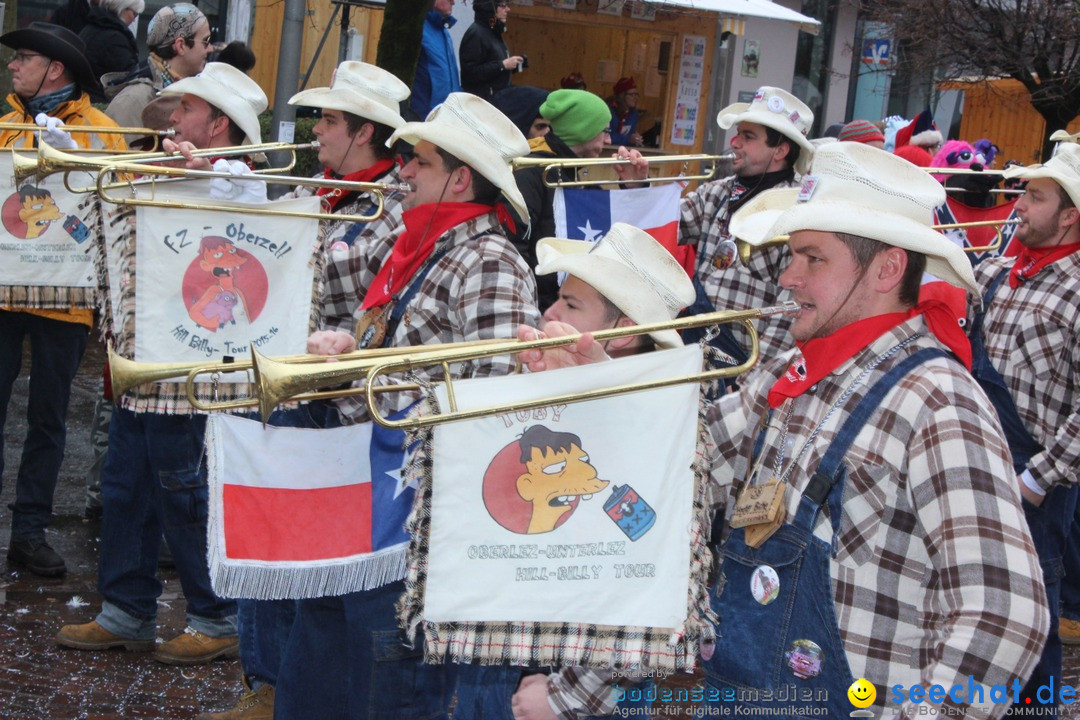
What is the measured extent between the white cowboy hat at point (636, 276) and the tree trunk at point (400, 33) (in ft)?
21.1

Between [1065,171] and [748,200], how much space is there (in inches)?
56.5

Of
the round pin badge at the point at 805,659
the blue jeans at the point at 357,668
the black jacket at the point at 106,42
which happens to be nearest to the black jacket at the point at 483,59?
the black jacket at the point at 106,42

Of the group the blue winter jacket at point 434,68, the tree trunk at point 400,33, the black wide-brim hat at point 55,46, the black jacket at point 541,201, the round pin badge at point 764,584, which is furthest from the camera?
the blue winter jacket at point 434,68

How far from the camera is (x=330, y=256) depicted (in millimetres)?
4863

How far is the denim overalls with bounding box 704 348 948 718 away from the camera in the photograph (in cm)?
257

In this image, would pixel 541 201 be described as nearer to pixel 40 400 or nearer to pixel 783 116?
pixel 783 116

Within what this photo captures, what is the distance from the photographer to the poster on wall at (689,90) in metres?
15.8

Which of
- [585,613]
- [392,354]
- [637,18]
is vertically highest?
[637,18]

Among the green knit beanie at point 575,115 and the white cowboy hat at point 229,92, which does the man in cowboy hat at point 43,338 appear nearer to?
the white cowboy hat at point 229,92

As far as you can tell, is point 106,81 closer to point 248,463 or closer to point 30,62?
point 30,62

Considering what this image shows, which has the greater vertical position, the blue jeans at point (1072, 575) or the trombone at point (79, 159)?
the trombone at point (79, 159)

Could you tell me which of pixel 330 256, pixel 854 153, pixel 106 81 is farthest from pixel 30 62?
pixel 854 153

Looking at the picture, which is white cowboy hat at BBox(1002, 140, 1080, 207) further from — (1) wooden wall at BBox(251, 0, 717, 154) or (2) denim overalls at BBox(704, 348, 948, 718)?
(1) wooden wall at BBox(251, 0, 717, 154)

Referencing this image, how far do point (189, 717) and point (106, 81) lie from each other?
456 centimetres
